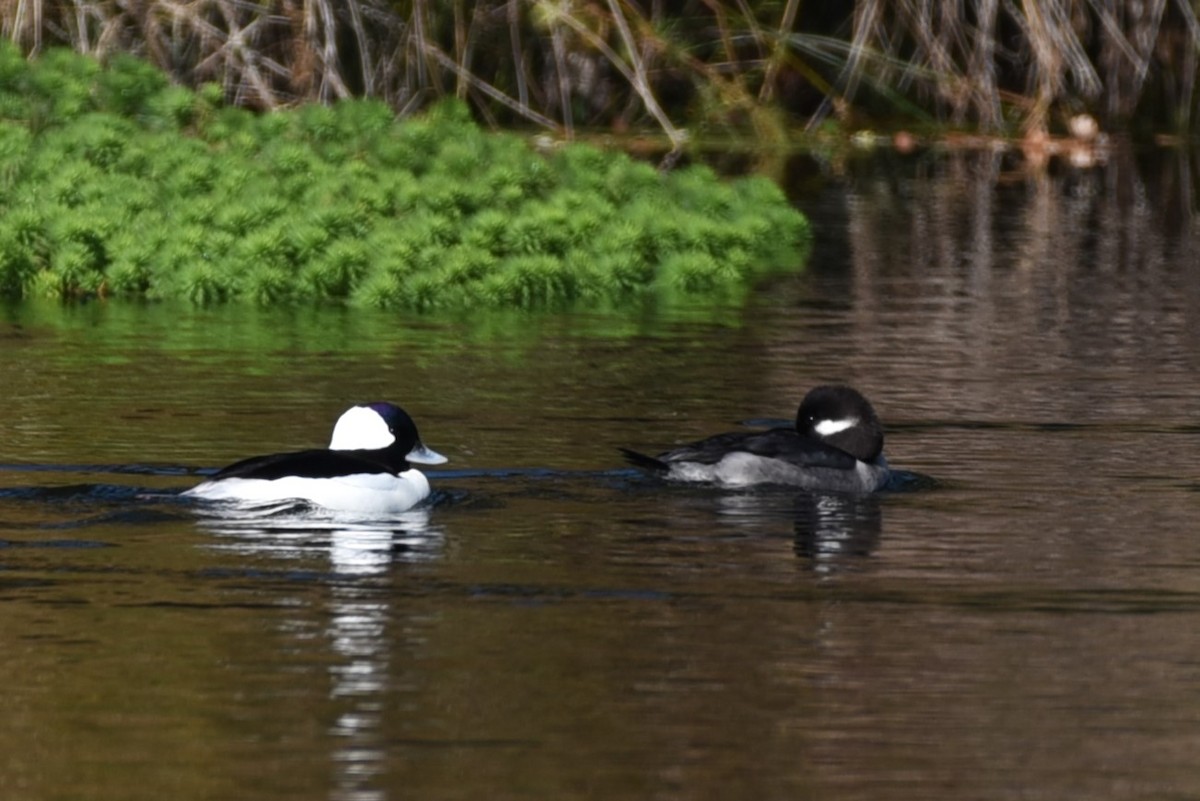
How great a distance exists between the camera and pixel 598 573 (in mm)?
9477

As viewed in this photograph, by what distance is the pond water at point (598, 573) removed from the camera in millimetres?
7160

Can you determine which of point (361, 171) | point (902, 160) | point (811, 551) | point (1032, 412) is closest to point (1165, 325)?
point (1032, 412)

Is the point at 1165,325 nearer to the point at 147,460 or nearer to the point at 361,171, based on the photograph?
the point at 361,171

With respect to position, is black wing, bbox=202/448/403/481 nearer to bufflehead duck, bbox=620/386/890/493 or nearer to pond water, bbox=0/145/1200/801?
pond water, bbox=0/145/1200/801

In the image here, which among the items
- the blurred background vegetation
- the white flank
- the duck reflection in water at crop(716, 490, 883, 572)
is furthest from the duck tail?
the blurred background vegetation

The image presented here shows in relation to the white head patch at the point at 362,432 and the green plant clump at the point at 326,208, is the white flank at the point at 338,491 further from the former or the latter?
the green plant clump at the point at 326,208

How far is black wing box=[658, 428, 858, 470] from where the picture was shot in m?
11.3

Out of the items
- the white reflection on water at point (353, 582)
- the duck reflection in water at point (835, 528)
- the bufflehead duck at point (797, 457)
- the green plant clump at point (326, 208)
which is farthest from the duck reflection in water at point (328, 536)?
the green plant clump at point (326, 208)

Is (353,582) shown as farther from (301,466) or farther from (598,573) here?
(301,466)

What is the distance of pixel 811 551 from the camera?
1009 centimetres

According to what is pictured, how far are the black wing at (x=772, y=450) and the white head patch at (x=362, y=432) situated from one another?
1.18 m

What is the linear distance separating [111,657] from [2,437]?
14.0 feet

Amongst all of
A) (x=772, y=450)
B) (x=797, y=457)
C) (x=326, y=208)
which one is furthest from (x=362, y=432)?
(x=326, y=208)

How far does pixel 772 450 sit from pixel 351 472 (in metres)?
1.78
